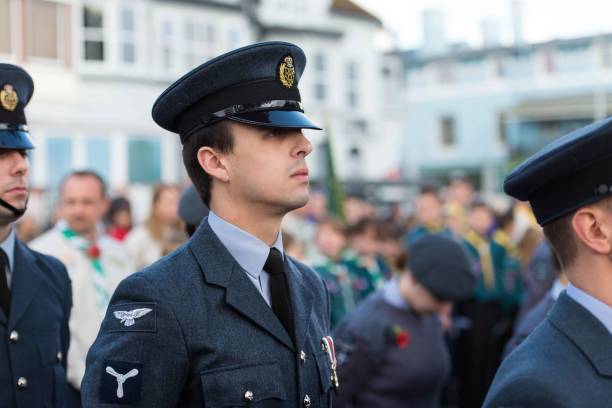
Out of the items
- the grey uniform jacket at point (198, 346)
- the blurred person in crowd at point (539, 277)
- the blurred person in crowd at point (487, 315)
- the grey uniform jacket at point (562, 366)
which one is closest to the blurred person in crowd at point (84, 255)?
the grey uniform jacket at point (198, 346)

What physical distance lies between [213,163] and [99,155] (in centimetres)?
2099

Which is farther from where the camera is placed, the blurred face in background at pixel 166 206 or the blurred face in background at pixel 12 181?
the blurred face in background at pixel 166 206

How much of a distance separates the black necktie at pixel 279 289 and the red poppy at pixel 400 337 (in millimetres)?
2224

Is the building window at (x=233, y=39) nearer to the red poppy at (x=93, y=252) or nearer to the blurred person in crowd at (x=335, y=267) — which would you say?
the blurred person in crowd at (x=335, y=267)

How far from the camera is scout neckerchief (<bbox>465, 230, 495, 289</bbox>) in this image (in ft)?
32.1

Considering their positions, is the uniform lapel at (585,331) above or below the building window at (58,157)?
below

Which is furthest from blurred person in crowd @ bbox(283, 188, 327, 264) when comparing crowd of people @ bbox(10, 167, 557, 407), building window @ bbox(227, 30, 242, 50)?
building window @ bbox(227, 30, 242, 50)

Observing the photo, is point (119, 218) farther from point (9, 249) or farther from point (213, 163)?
point (213, 163)

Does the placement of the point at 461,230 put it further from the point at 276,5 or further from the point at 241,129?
the point at 276,5

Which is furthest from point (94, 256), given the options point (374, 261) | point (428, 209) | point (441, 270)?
point (428, 209)

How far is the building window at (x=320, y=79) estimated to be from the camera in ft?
103

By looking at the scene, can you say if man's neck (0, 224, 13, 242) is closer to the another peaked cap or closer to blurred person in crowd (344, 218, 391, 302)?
the another peaked cap

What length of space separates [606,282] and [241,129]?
1.15 metres

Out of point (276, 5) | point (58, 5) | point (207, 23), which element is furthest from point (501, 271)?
point (276, 5)
